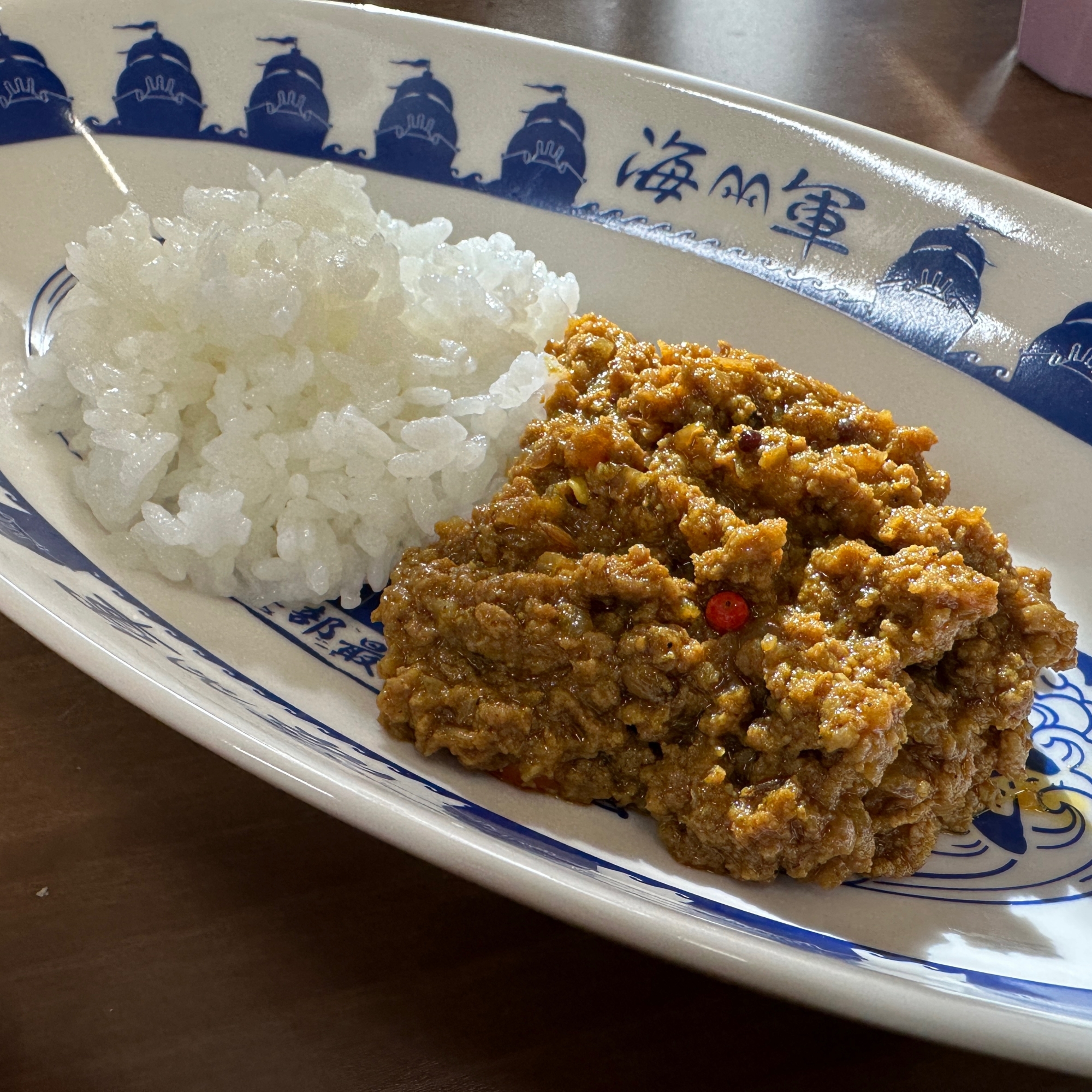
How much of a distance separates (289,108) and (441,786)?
6.22 ft

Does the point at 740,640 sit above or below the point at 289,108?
below

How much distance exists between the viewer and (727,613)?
170 centimetres

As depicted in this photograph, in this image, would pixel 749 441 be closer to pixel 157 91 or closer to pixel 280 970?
pixel 280 970

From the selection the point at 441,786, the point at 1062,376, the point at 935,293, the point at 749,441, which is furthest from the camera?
the point at 935,293

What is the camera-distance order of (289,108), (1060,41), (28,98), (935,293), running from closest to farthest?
1. (935,293)
2. (28,98)
3. (289,108)
4. (1060,41)

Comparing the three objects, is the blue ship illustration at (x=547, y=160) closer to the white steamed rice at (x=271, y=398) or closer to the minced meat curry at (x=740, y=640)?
the white steamed rice at (x=271, y=398)

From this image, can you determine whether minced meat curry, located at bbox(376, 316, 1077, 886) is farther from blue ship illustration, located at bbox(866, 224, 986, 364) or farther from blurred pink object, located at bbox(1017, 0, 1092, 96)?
blurred pink object, located at bbox(1017, 0, 1092, 96)

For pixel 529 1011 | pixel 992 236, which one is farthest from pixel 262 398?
pixel 992 236

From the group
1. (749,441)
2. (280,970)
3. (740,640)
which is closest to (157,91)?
(749,441)

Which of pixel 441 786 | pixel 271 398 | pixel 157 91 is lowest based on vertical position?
pixel 441 786

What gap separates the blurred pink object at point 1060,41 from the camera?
3461mm

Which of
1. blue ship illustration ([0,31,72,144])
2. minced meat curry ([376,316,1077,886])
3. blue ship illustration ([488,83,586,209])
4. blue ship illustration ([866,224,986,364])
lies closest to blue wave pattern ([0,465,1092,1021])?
minced meat curry ([376,316,1077,886])

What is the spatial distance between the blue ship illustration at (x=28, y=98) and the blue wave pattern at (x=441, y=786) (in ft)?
3.65

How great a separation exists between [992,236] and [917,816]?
139 cm
